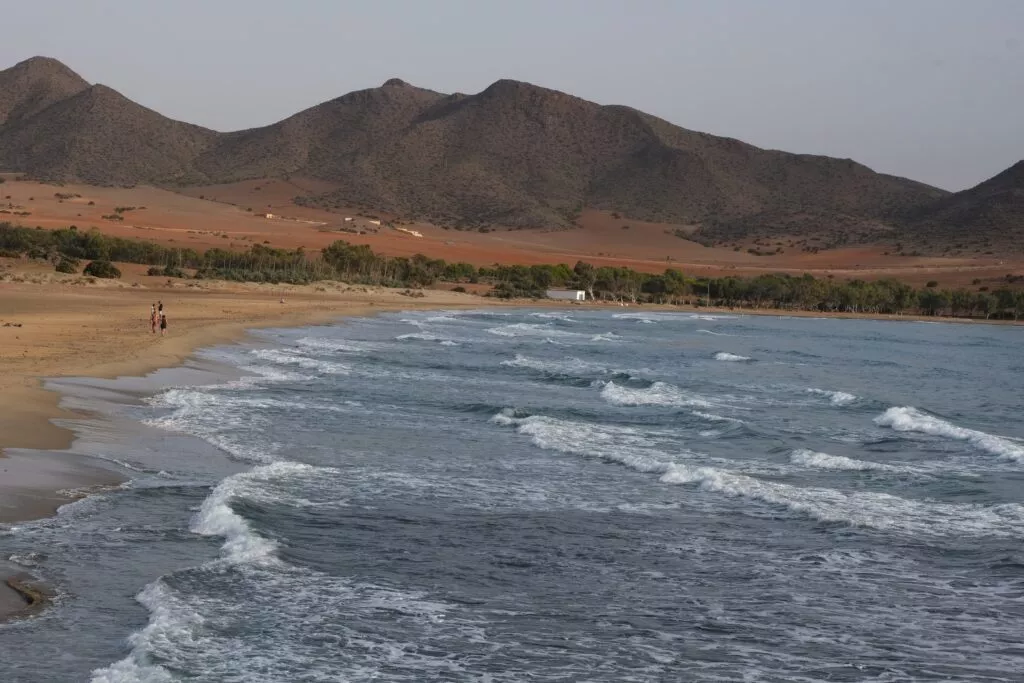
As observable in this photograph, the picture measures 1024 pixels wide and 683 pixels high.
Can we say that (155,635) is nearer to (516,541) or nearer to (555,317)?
(516,541)

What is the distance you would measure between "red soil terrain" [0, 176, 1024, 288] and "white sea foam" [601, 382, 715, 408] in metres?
69.4

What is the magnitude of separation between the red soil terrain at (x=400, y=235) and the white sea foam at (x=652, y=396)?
6941 cm

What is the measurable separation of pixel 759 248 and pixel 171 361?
129644 millimetres

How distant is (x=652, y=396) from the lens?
28109 mm

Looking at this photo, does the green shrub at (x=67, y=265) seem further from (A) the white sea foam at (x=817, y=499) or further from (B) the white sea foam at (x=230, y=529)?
(B) the white sea foam at (x=230, y=529)

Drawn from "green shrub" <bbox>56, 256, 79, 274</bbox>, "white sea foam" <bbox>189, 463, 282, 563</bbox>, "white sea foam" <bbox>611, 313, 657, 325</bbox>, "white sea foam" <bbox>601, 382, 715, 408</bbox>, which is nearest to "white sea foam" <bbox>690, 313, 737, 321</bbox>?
"white sea foam" <bbox>611, 313, 657, 325</bbox>

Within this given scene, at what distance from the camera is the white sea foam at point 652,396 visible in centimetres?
2694

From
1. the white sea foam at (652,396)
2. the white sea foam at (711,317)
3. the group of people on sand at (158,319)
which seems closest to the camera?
the white sea foam at (652,396)

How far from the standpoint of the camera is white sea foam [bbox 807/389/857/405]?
94.5ft

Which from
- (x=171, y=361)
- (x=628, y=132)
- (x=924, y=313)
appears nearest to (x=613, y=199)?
(x=628, y=132)

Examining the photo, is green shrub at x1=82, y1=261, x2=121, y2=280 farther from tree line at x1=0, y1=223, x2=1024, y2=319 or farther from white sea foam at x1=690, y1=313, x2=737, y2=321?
white sea foam at x1=690, y1=313, x2=737, y2=321

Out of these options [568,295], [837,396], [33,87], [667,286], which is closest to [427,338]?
[837,396]

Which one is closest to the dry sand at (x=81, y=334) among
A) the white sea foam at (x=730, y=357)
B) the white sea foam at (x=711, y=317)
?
the white sea foam at (x=730, y=357)

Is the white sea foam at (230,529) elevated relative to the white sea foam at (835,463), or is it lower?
lower
